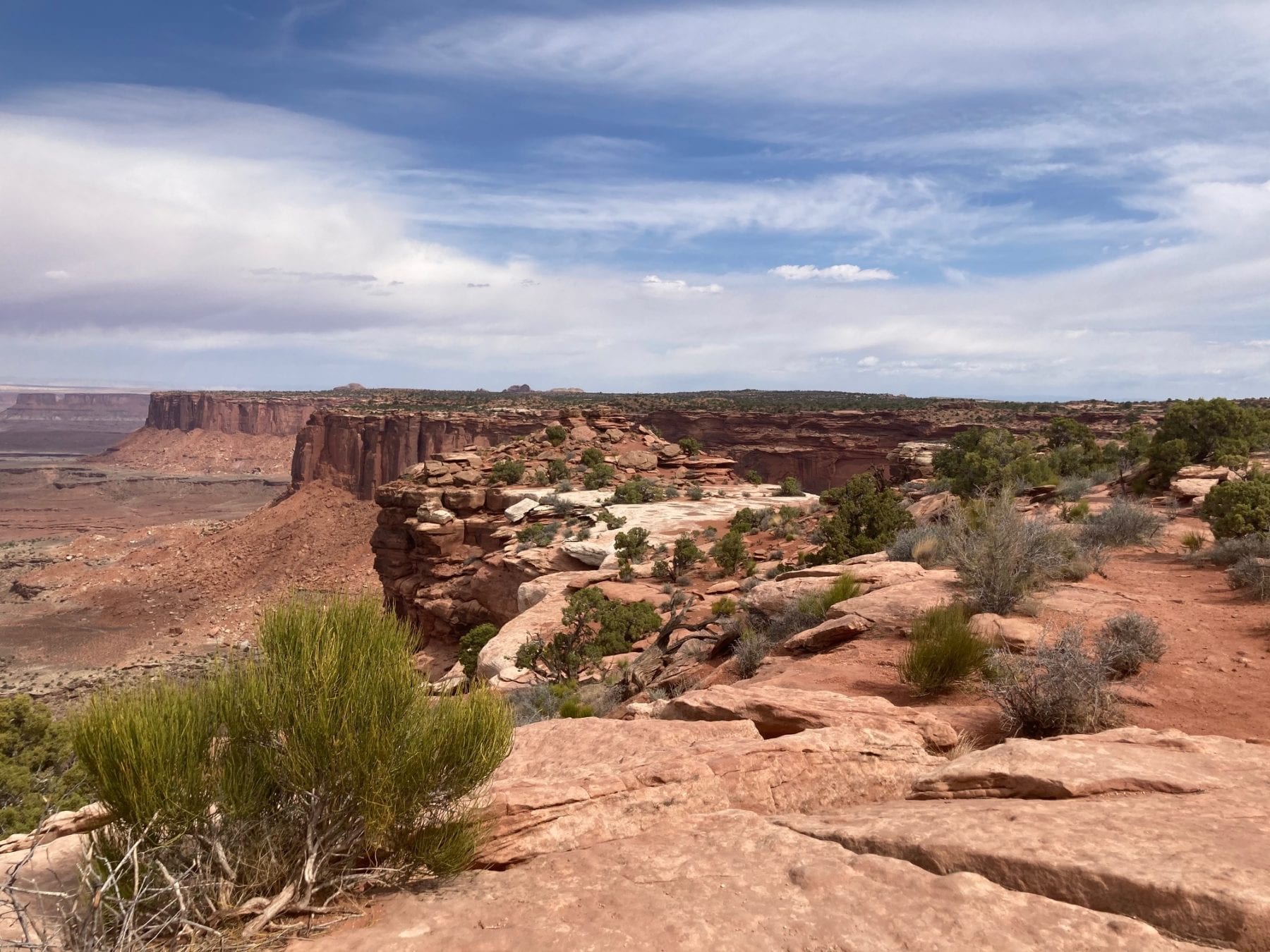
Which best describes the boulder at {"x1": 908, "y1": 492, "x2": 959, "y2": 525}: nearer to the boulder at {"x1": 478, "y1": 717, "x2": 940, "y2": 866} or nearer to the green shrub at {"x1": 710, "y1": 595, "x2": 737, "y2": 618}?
the green shrub at {"x1": 710, "y1": 595, "x2": 737, "y2": 618}

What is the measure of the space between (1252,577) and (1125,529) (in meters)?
3.17

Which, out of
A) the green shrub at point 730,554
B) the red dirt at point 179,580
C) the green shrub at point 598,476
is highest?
the green shrub at point 598,476

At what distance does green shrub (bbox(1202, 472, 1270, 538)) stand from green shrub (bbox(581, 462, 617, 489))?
1944 centimetres

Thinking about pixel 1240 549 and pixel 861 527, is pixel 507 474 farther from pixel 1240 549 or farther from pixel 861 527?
pixel 1240 549

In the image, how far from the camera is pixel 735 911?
3227mm

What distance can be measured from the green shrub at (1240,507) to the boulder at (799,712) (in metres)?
7.95

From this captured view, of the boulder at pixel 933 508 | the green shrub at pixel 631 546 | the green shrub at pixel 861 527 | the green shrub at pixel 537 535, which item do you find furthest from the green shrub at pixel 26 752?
the boulder at pixel 933 508

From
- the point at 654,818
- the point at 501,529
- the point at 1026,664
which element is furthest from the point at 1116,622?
the point at 501,529

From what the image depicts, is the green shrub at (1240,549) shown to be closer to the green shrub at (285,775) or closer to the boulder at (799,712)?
the boulder at (799,712)

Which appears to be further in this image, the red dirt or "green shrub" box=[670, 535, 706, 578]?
the red dirt

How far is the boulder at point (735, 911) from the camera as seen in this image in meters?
2.89

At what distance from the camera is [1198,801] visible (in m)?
3.76

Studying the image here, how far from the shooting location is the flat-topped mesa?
20734mm

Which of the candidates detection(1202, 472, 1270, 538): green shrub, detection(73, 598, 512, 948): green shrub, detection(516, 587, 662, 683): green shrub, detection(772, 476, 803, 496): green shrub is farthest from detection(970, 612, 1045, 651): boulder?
detection(772, 476, 803, 496): green shrub
